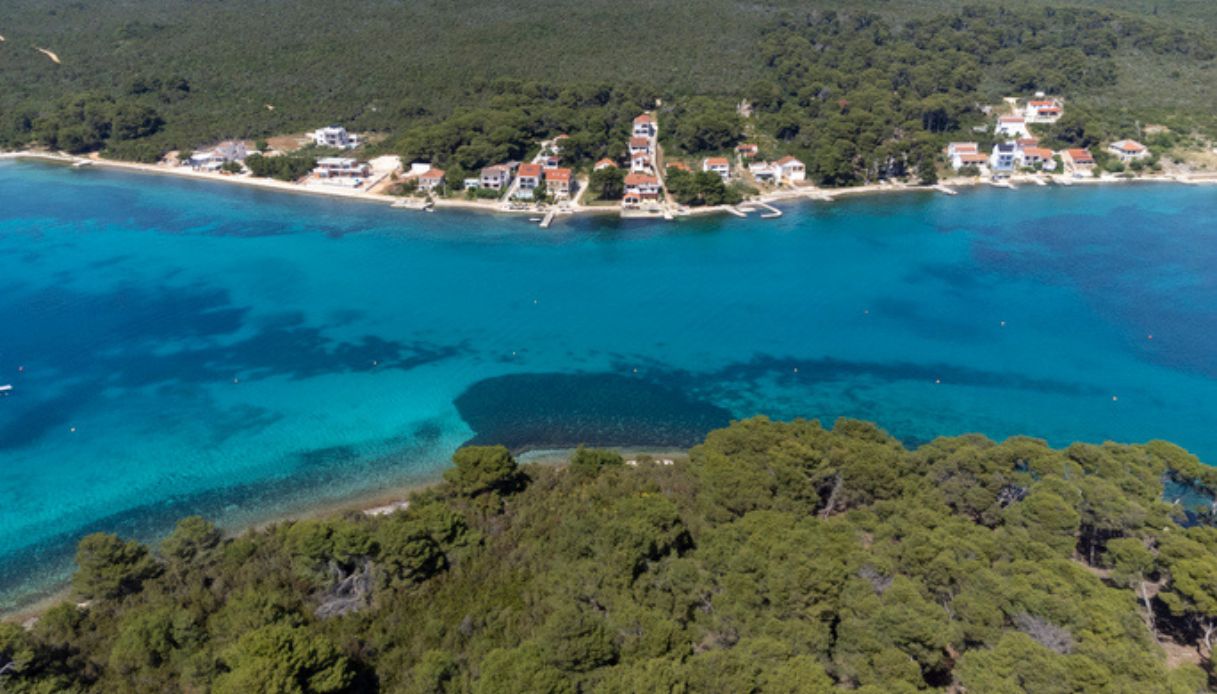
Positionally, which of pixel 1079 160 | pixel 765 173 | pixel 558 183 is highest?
pixel 1079 160

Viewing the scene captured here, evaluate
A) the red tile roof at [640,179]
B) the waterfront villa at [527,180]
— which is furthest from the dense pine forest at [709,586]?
the waterfront villa at [527,180]

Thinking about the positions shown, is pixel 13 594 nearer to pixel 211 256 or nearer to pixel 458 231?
pixel 211 256

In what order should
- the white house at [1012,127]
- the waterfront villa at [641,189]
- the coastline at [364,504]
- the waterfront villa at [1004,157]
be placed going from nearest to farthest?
the coastline at [364,504], the waterfront villa at [641,189], the waterfront villa at [1004,157], the white house at [1012,127]

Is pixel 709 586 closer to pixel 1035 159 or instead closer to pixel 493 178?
pixel 493 178

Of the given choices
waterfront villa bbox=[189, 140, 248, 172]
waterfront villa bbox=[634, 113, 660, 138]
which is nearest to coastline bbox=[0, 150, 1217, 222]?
waterfront villa bbox=[189, 140, 248, 172]

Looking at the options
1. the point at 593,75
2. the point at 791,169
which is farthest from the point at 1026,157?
the point at 593,75

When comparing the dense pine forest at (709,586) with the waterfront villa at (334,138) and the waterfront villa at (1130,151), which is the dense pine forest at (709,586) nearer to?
the waterfront villa at (1130,151)

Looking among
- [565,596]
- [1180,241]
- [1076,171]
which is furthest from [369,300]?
[1076,171]
